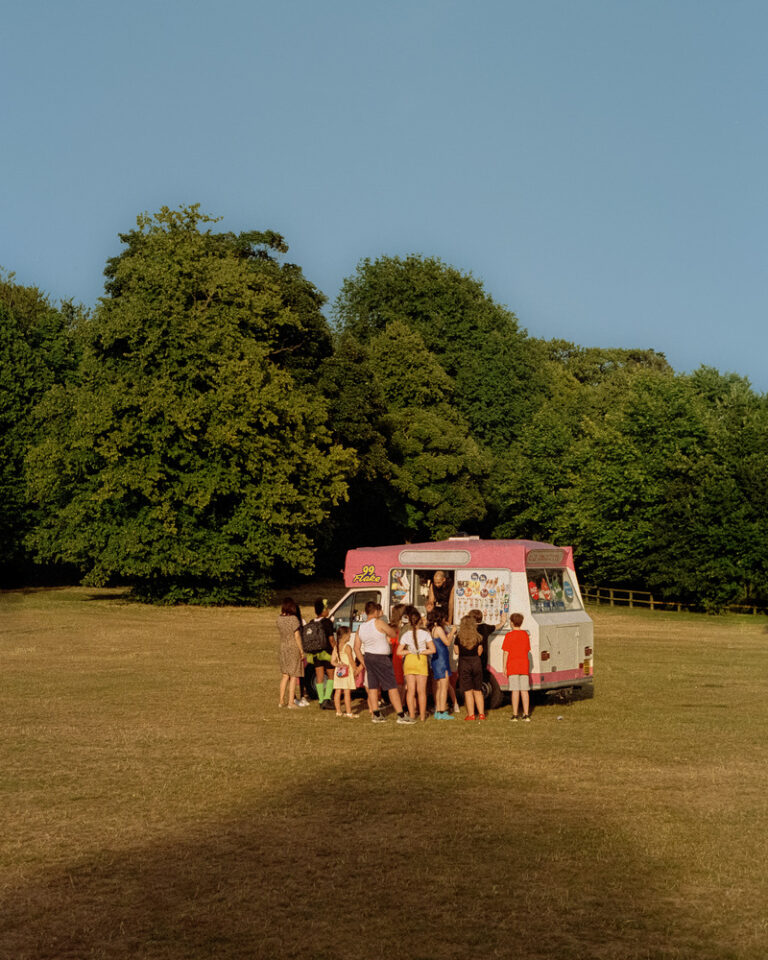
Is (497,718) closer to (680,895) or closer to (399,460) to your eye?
(680,895)

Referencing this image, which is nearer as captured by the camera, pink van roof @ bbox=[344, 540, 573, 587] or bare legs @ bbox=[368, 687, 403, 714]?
bare legs @ bbox=[368, 687, 403, 714]

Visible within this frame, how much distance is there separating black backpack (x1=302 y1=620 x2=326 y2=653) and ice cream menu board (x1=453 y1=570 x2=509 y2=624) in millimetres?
2331

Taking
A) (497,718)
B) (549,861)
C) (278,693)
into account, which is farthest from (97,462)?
(549,861)

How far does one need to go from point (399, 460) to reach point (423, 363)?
7524mm

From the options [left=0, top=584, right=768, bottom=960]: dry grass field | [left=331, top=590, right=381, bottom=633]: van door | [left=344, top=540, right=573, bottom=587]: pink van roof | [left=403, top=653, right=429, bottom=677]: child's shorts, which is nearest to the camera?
[left=0, top=584, right=768, bottom=960]: dry grass field

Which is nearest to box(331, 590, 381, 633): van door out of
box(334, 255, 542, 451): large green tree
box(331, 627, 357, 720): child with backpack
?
box(331, 627, 357, 720): child with backpack

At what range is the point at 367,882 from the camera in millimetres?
9312

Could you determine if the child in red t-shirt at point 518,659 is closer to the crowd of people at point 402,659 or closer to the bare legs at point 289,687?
the crowd of people at point 402,659

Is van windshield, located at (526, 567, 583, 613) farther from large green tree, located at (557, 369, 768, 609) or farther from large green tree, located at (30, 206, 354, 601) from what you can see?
large green tree, located at (557, 369, 768, 609)

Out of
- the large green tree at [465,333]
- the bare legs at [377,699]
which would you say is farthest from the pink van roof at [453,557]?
the large green tree at [465,333]

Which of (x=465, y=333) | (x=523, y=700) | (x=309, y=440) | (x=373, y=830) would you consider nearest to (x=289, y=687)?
(x=523, y=700)

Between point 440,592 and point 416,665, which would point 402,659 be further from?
point 440,592

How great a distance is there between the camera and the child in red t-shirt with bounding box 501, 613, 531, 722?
18.5 metres

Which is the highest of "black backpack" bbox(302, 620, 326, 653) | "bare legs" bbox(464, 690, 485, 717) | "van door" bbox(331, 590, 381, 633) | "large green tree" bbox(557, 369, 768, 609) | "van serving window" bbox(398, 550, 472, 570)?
"large green tree" bbox(557, 369, 768, 609)
